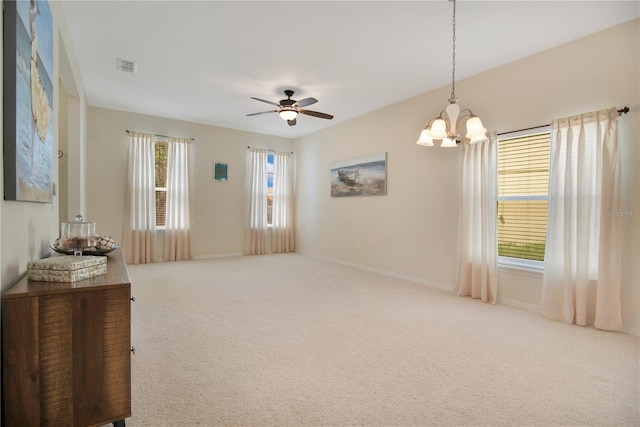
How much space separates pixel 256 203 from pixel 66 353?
5956mm

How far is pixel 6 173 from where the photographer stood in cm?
128

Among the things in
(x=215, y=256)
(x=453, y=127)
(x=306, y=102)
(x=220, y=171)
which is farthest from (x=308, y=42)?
(x=215, y=256)

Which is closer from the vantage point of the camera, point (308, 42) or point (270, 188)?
point (308, 42)

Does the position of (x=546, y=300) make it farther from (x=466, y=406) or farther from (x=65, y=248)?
(x=65, y=248)

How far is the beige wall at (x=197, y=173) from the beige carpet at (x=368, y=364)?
279 cm

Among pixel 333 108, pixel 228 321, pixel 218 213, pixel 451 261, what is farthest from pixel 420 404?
pixel 218 213

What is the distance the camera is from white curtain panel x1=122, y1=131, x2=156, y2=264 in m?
5.87

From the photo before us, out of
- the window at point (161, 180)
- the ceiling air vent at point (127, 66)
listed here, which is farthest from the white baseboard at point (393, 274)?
the ceiling air vent at point (127, 66)

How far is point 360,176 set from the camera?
19.3ft

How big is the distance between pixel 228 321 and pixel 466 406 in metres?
2.14

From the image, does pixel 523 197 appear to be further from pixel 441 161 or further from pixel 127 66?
pixel 127 66

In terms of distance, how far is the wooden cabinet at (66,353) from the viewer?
121 centimetres

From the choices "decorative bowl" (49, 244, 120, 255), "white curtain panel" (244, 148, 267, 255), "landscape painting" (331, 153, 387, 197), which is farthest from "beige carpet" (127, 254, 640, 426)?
"white curtain panel" (244, 148, 267, 255)

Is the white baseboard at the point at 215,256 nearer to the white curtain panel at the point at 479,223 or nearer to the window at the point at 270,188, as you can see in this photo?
the window at the point at 270,188
